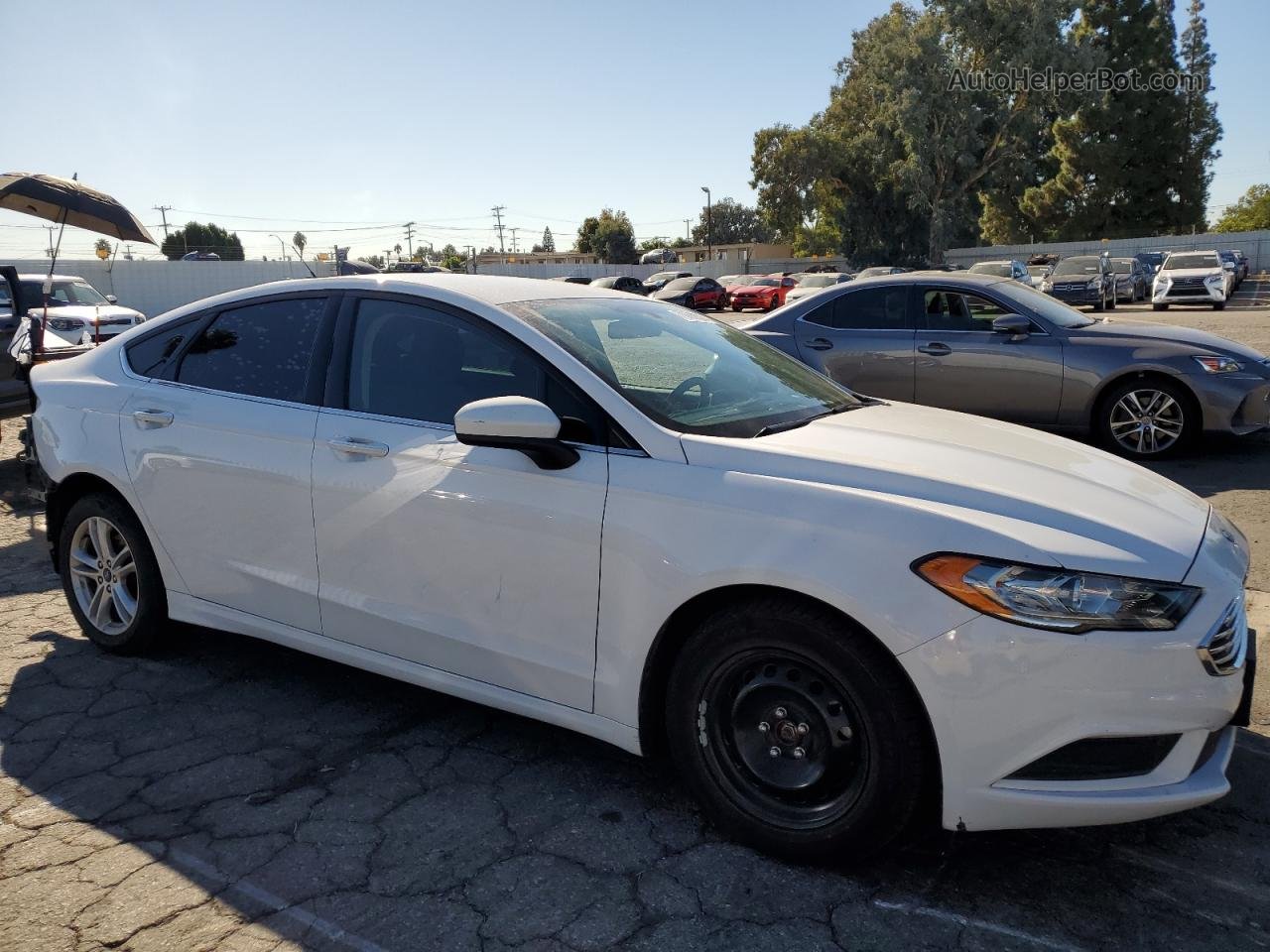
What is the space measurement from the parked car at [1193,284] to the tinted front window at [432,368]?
93.9 ft

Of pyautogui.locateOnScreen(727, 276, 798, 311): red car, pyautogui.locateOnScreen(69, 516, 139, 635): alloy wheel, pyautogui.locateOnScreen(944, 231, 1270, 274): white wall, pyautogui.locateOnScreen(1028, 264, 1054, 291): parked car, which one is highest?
pyautogui.locateOnScreen(944, 231, 1270, 274): white wall

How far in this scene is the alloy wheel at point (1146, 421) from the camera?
24.5ft

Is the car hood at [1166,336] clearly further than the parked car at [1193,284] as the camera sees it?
No

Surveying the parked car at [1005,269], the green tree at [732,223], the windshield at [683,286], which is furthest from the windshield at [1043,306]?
the green tree at [732,223]

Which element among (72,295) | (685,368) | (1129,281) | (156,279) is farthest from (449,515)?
(156,279)

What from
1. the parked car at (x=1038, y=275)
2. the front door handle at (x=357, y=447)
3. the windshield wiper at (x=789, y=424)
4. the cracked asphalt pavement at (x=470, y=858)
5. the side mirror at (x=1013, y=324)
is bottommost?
the cracked asphalt pavement at (x=470, y=858)

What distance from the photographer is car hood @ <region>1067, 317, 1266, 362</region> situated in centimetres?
737

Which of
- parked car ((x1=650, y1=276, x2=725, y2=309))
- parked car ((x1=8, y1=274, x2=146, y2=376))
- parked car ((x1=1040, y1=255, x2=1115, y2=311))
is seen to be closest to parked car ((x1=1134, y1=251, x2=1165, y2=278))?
parked car ((x1=1040, y1=255, x2=1115, y2=311))

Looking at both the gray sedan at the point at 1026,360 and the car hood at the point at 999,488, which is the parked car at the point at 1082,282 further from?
the car hood at the point at 999,488

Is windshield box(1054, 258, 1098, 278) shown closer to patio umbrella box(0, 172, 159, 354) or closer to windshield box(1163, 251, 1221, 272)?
windshield box(1163, 251, 1221, 272)

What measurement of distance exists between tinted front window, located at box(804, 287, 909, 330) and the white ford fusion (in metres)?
4.70

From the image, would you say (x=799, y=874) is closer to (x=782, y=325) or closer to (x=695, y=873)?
(x=695, y=873)

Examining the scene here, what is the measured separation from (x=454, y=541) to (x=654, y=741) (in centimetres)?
86

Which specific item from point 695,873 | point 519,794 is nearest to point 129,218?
point 519,794
